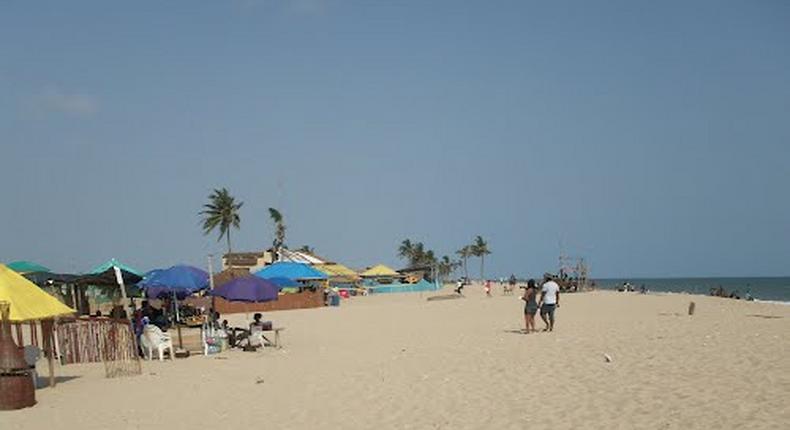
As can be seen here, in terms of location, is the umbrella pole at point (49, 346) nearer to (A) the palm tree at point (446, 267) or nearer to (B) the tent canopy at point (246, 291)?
(B) the tent canopy at point (246, 291)

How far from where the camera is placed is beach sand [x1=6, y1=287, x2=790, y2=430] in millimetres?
7992

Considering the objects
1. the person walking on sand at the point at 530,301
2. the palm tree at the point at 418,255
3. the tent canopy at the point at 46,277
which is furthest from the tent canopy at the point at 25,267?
the palm tree at the point at 418,255

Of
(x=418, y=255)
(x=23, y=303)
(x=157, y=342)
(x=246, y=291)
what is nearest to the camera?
(x=23, y=303)

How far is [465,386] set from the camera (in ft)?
33.8

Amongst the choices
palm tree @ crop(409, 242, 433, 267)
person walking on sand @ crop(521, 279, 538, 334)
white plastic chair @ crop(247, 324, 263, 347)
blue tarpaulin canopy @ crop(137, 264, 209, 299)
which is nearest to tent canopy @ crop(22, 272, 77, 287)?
blue tarpaulin canopy @ crop(137, 264, 209, 299)

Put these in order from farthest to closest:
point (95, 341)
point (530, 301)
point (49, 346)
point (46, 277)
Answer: point (46, 277) → point (530, 301) → point (95, 341) → point (49, 346)

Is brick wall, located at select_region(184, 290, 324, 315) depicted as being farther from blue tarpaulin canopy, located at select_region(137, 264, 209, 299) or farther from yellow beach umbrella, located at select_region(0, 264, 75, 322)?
yellow beach umbrella, located at select_region(0, 264, 75, 322)

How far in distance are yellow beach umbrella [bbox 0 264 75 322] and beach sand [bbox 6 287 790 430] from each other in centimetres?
138

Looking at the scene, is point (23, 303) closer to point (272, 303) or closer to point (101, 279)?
point (101, 279)

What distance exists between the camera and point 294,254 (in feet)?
214

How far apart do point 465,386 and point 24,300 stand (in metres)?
7.41

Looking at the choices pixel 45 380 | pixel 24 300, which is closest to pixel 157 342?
pixel 45 380

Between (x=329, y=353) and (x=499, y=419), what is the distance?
8470mm

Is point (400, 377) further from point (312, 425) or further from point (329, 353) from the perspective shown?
point (329, 353)
